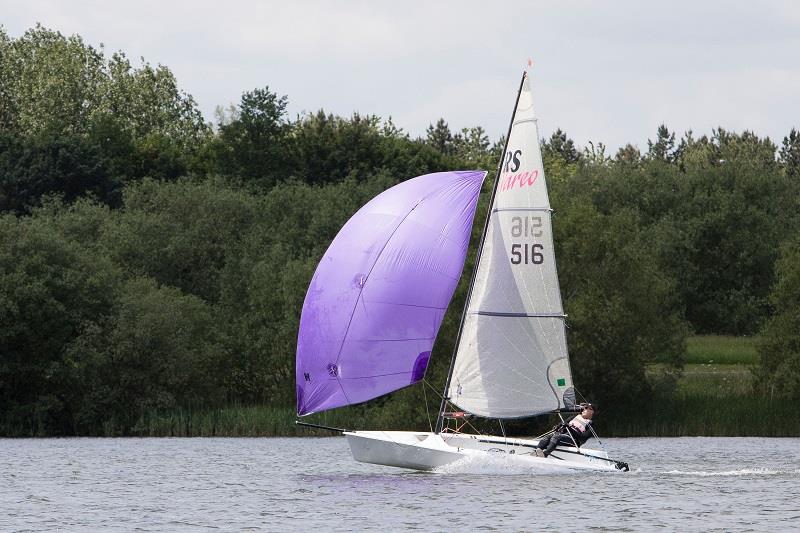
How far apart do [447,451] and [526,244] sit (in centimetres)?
489

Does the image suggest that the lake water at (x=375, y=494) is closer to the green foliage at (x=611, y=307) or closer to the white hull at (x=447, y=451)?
the white hull at (x=447, y=451)

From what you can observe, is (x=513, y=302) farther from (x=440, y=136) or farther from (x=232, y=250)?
(x=440, y=136)

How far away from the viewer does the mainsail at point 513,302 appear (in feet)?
112

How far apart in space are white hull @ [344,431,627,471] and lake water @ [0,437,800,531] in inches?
14.3

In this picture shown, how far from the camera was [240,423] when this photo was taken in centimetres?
5853

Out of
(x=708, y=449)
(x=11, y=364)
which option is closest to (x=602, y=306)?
(x=708, y=449)

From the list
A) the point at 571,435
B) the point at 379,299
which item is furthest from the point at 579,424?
the point at 379,299

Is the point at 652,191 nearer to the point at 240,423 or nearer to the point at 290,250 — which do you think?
the point at 290,250

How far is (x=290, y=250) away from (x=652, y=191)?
27351mm

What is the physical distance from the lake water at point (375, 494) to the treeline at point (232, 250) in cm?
1268

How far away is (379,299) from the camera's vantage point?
33031 millimetres

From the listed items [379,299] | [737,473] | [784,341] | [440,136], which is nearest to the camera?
[379,299]

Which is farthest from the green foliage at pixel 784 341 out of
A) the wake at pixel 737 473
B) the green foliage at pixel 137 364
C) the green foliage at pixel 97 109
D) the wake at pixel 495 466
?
the green foliage at pixel 97 109

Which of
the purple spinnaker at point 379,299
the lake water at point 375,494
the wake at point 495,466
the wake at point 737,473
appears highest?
the purple spinnaker at point 379,299
